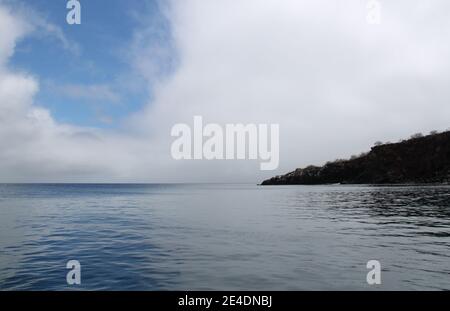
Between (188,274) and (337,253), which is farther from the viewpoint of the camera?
(337,253)

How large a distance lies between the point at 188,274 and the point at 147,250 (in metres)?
7.77

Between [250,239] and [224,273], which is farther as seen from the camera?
A: [250,239]

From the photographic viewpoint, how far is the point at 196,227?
39.2 metres

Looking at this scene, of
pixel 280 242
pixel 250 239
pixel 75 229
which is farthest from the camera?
pixel 75 229

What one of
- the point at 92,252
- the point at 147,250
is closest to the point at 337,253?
the point at 147,250

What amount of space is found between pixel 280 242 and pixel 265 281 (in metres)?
11.2

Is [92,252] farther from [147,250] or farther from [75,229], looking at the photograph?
[75,229]
